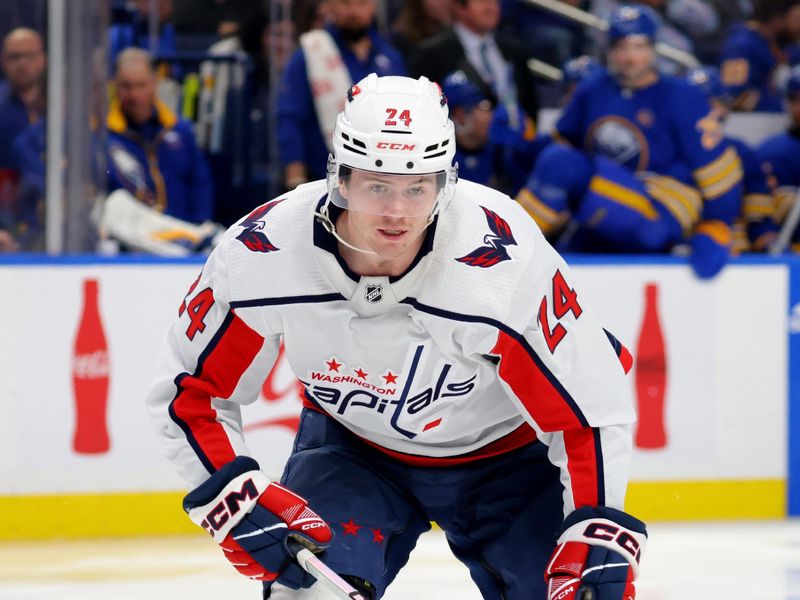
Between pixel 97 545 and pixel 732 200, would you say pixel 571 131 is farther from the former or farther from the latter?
pixel 97 545

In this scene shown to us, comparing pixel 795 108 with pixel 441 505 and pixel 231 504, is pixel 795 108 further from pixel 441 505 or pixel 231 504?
pixel 231 504

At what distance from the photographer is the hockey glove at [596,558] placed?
2268 millimetres

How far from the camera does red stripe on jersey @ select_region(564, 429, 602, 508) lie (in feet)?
7.68

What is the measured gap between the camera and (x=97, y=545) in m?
4.32

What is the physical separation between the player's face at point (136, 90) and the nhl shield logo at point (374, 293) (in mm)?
2829

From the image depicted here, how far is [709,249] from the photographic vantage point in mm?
4730

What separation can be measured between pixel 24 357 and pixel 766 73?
353cm

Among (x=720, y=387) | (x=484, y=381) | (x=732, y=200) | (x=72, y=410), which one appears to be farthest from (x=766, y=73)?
(x=484, y=381)

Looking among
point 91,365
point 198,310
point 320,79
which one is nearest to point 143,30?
point 320,79

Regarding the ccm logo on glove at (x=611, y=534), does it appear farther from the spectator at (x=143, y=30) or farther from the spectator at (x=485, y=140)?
the spectator at (x=143, y=30)

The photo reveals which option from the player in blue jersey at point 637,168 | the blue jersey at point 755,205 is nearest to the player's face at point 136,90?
the player in blue jersey at point 637,168

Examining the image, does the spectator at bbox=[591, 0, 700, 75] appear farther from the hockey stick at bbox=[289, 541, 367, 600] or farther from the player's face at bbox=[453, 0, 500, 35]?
the hockey stick at bbox=[289, 541, 367, 600]

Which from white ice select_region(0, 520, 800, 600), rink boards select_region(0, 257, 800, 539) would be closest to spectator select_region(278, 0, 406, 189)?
rink boards select_region(0, 257, 800, 539)

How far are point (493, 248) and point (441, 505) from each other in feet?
1.91
